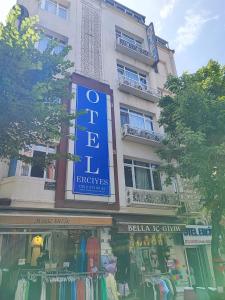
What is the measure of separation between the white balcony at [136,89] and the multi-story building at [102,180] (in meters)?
0.07

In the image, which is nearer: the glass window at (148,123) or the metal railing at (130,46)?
the glass window at (148,123)

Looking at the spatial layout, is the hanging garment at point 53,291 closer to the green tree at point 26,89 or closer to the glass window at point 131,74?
the green tree at point 26,89

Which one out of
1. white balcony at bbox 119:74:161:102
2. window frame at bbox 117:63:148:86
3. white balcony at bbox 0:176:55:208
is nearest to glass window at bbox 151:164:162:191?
white balcony at bbox 119:74:161:102

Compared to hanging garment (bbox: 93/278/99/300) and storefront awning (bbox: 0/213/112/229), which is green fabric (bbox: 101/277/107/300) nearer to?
hanging garment (bbox: 93/278/99/300)

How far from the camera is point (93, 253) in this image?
10.7m

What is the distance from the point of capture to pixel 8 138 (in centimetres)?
740

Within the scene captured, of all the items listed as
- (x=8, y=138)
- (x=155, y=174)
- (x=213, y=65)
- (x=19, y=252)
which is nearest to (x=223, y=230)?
(x=155, y=174)

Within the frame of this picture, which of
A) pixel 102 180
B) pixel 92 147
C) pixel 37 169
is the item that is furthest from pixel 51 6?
pixel 102 180

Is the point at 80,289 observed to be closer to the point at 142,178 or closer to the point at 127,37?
the point at 142,178

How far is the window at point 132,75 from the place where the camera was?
56.9 feet

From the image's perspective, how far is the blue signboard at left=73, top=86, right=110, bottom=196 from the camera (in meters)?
11.7

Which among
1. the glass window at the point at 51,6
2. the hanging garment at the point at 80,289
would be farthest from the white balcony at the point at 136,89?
the hanging garment at the point at 80,289

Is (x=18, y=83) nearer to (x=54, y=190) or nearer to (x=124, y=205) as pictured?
(x=54, y=190)

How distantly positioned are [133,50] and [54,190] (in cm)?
1232
